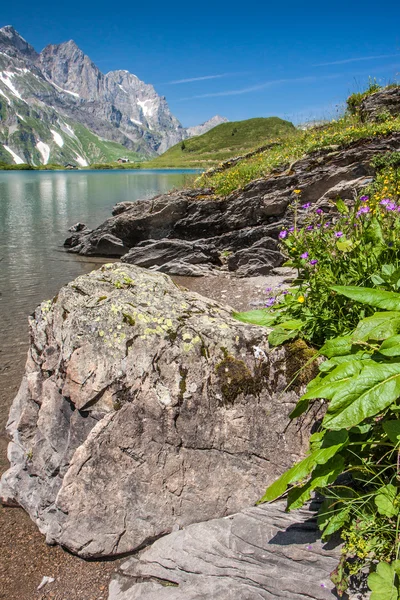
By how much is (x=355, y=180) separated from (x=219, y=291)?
7087 millimetres

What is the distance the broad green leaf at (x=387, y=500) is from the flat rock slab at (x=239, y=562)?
656 millimetres

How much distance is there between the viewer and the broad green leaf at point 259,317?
458 centimetres

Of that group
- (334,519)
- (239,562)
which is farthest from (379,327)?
(239,562)

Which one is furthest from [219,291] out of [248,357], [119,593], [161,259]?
[119,593]

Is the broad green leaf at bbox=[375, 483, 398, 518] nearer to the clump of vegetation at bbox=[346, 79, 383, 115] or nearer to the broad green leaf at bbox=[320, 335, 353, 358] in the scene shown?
the broad green leaf at bbox=[320, 335, 353, 358]

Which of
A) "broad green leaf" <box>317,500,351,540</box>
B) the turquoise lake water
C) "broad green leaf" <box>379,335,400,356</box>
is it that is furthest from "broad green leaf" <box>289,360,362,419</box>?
the turquoise lake water

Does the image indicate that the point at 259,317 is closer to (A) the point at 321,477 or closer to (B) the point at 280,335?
(B) the point at 280,335

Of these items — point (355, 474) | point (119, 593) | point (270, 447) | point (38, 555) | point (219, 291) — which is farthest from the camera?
point (219, 291)

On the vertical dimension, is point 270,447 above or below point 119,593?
above

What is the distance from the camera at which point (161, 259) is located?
62.8 feet

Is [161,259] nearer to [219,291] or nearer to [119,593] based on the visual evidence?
[219,291]

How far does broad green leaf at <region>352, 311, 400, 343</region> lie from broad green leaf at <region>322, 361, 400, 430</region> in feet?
1.01

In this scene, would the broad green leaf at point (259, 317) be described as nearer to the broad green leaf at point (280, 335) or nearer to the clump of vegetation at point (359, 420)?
the broad green leaf at point (280, 335)

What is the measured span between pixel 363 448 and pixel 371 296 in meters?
1.09
